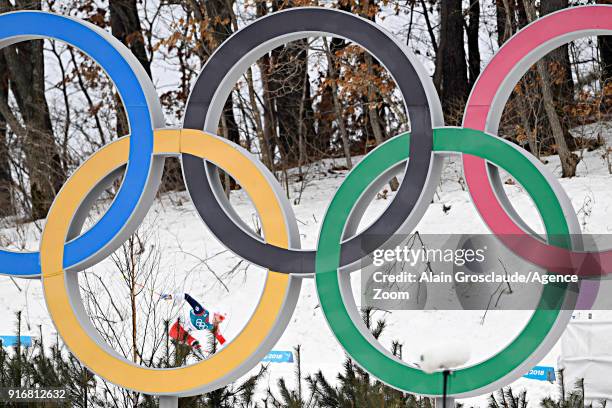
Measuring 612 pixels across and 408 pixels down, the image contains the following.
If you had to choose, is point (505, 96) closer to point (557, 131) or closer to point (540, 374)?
point (540, 374)

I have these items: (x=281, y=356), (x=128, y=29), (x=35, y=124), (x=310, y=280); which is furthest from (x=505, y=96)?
(x=128, y=29)

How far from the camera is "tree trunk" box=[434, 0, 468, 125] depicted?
15766 mm

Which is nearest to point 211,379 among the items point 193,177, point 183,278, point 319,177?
point 193,177

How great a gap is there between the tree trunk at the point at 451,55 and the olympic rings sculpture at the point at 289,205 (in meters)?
10.4

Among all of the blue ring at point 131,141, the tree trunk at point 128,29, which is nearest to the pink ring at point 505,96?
the blue ring at point 131,141

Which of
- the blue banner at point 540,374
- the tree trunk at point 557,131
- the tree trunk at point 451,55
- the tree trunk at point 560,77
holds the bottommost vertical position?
the blue banner at point 540,374

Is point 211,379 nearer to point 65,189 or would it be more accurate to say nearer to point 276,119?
point 65,189

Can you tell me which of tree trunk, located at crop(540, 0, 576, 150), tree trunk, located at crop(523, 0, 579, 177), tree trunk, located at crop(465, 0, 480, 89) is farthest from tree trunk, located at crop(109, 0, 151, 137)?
tree trunk, located at crop(523, 0, 579, 177)

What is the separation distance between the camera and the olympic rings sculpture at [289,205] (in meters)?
5.18

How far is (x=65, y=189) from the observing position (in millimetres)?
6023

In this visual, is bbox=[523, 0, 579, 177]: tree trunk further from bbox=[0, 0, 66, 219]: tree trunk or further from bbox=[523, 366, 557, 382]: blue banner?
bbox=[0, 0, 66, 219]: tree trunk

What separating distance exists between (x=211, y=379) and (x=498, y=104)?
252 centimetres

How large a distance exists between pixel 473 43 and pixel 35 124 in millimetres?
8532

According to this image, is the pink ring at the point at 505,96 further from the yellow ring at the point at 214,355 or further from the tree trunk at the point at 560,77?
the tree trunk at the point at 560,77
